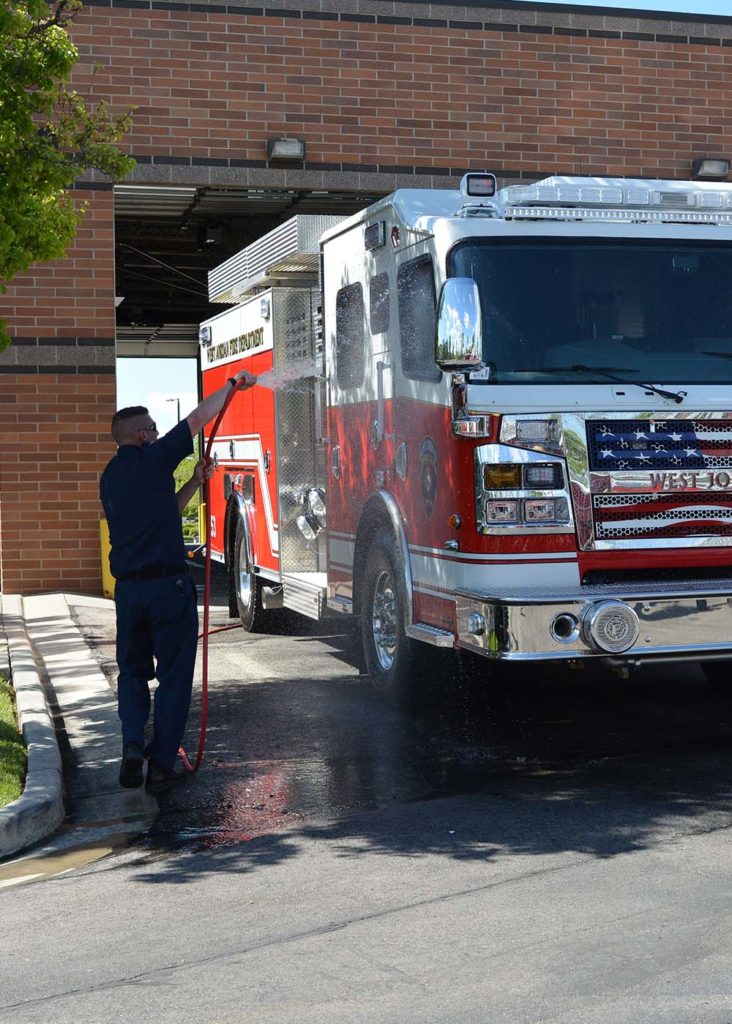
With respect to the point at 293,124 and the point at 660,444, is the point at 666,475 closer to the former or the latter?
the point at 660,444

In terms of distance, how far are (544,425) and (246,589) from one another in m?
6.12

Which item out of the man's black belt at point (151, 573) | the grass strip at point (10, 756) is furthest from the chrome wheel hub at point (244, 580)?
the man's black belt at point (151, 573)

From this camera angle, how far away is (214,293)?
44.0 feet

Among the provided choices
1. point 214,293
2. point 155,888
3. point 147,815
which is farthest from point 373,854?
point 214,293

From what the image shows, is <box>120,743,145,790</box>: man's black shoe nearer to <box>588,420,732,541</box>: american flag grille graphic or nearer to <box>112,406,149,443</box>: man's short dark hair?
<box>112,406,149,443</box>: man's short dark hair

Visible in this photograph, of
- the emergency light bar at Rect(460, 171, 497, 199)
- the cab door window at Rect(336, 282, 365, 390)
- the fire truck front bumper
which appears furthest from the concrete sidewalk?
the emergency light bar at Rect(460, 171, 497, 199)

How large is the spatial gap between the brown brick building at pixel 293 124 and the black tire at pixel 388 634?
25.9 ft

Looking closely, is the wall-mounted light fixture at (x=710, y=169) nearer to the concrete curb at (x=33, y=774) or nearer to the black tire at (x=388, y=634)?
the black tire at (x=388, y=634)

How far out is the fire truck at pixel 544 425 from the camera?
7.30 meters

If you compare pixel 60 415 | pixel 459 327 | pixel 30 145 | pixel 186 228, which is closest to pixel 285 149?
pixel 60 415

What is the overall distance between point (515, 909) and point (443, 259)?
3873 mm

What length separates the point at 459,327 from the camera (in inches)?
288

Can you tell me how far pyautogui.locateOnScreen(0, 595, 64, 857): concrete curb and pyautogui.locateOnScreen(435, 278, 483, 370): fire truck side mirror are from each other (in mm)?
2904

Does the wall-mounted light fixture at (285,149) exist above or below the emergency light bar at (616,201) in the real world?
above
